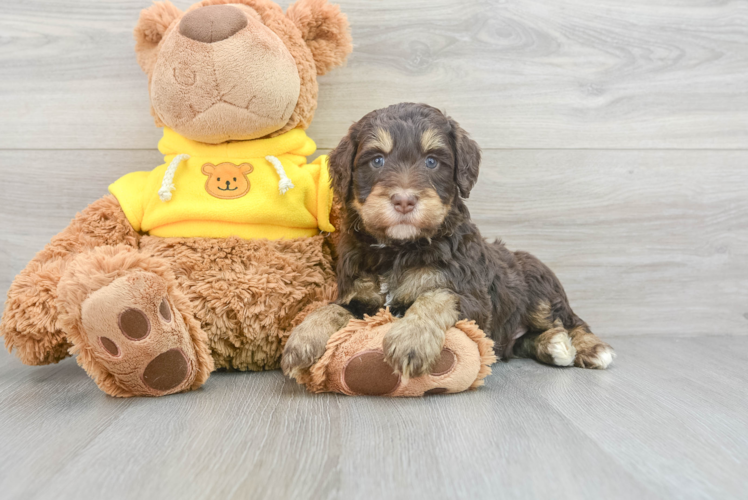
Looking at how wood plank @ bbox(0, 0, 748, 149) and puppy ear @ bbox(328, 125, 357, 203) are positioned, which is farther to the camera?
wood plank @ bbox(0, 0, 748, 149)

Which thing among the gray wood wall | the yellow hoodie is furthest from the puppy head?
the gray wood wall

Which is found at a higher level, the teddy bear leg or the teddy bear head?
the teddy bear head

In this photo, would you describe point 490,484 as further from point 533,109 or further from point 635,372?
point 533,109

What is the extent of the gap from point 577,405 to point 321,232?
140 cm

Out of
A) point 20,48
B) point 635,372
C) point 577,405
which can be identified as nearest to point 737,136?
point 635,372

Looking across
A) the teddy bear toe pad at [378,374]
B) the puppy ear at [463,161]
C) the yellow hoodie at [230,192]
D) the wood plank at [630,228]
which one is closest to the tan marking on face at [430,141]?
the puppy ear at [463,161]

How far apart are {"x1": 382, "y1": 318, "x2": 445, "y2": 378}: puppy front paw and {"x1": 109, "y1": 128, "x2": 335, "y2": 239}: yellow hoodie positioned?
90 cm

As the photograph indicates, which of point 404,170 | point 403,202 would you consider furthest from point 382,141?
point 403,202

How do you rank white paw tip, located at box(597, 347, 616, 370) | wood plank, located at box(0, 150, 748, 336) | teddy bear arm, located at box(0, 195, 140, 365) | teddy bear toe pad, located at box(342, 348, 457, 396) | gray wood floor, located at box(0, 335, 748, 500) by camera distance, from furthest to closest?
wood plank, located at box(0, 150, 748, 336) → white paw tip, located at box(597, 347, 616, 370) → teddy bear arm, located at box(0, 195, 140, 365) → teddy bear toe pad, located at box(342, 348, 457, 396) → gray wood floor, located at box(0, 335, 748, 500)

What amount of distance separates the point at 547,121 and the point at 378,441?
2235 millimetres

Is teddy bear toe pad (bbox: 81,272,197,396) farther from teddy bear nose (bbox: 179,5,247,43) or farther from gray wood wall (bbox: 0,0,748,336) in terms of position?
gray wood wall (bbox: 0,0,748,336)

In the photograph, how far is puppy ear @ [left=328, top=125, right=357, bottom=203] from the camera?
222 centimetres

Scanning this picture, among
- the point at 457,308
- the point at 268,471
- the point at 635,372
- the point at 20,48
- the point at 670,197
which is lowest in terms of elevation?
the point at 635,372

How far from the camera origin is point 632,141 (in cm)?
315
